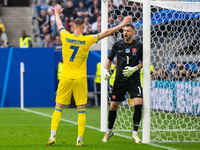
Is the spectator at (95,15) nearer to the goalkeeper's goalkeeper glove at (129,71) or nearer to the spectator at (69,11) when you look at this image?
the spectator at (69,11)

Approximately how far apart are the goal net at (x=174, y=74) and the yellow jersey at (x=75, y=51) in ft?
6.45

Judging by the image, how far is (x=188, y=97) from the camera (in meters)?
13.3

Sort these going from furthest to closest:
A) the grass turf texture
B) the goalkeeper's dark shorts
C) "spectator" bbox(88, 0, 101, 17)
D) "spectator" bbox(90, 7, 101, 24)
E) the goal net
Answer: "spectator" bbox(88, 0, 101, 17) → "spectator" bbox(90, 7, 101, 24) → the goal net → the goalkeeper's dark shorts → the grass turf texture

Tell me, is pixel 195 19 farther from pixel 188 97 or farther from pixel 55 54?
pixel 55 54

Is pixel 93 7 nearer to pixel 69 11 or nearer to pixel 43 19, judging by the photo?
pixel 69 11

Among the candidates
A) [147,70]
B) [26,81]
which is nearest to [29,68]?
[26,81]

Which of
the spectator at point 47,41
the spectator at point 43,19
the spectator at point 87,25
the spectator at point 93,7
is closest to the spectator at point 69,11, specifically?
the spectator at point 93,7

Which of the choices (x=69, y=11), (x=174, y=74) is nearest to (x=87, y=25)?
(x=69, y=11)

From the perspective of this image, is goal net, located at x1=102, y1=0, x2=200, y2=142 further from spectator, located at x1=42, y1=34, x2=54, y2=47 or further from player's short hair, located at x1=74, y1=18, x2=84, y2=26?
spectator, located at x1=42, y1=34, x2=54, y2=47

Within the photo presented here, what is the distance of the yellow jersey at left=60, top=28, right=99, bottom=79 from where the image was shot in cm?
785

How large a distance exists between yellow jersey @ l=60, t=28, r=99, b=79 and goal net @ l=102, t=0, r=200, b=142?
1.97 meters

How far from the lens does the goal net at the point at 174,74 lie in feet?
33.1

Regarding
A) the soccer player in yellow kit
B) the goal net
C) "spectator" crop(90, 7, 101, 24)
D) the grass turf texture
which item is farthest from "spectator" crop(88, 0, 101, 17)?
the soccer player in yellow kit

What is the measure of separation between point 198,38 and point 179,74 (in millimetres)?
1708
